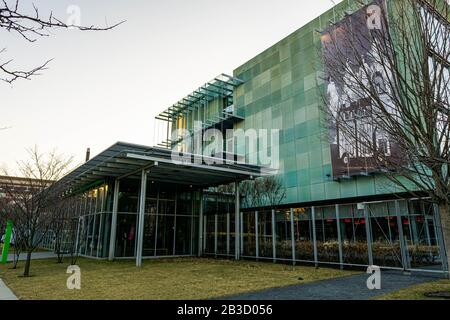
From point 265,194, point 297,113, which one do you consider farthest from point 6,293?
point 297,113

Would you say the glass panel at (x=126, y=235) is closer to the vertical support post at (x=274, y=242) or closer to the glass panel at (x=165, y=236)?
the glass panel at (x=165, y=236)

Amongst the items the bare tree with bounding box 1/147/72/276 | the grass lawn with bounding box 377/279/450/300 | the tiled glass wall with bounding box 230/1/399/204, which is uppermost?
Answer: the tiled glass wall with bounding box 230/1/399/204

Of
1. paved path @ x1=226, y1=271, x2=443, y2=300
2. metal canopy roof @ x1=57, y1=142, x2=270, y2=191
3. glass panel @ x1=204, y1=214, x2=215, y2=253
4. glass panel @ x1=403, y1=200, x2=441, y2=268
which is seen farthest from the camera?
glass panel @ x1=204, y1=214, x2=215, y2=253

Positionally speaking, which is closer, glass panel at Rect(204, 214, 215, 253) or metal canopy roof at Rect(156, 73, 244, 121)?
glass panel at Rect(204, 214, 215, 253)

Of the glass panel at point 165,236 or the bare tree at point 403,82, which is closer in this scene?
the bare tree at point 403,82

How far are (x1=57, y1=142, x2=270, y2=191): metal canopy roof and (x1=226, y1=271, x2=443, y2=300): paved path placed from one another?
937 cm

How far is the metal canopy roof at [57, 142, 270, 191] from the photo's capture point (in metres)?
16.2

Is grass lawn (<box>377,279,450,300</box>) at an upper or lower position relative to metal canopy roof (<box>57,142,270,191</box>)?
lower

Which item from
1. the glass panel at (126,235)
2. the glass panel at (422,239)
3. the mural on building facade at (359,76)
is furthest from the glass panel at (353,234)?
the glass panel at (126,235)

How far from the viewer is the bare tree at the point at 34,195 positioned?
13.0 metres

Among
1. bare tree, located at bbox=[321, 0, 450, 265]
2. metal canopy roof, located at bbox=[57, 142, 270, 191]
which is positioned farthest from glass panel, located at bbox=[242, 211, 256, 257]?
bare tree, located at bbox=[321, 0, 450, 265]

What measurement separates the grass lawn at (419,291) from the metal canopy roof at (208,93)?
2607 centimetres

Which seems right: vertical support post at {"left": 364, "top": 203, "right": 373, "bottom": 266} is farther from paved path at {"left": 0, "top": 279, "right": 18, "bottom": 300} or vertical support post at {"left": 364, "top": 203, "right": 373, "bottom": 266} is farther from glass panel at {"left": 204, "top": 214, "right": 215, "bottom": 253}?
paved path at {"left": 0, "top": 279, "right": 18, "bottom": 300}

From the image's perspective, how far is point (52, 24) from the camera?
3.09m
